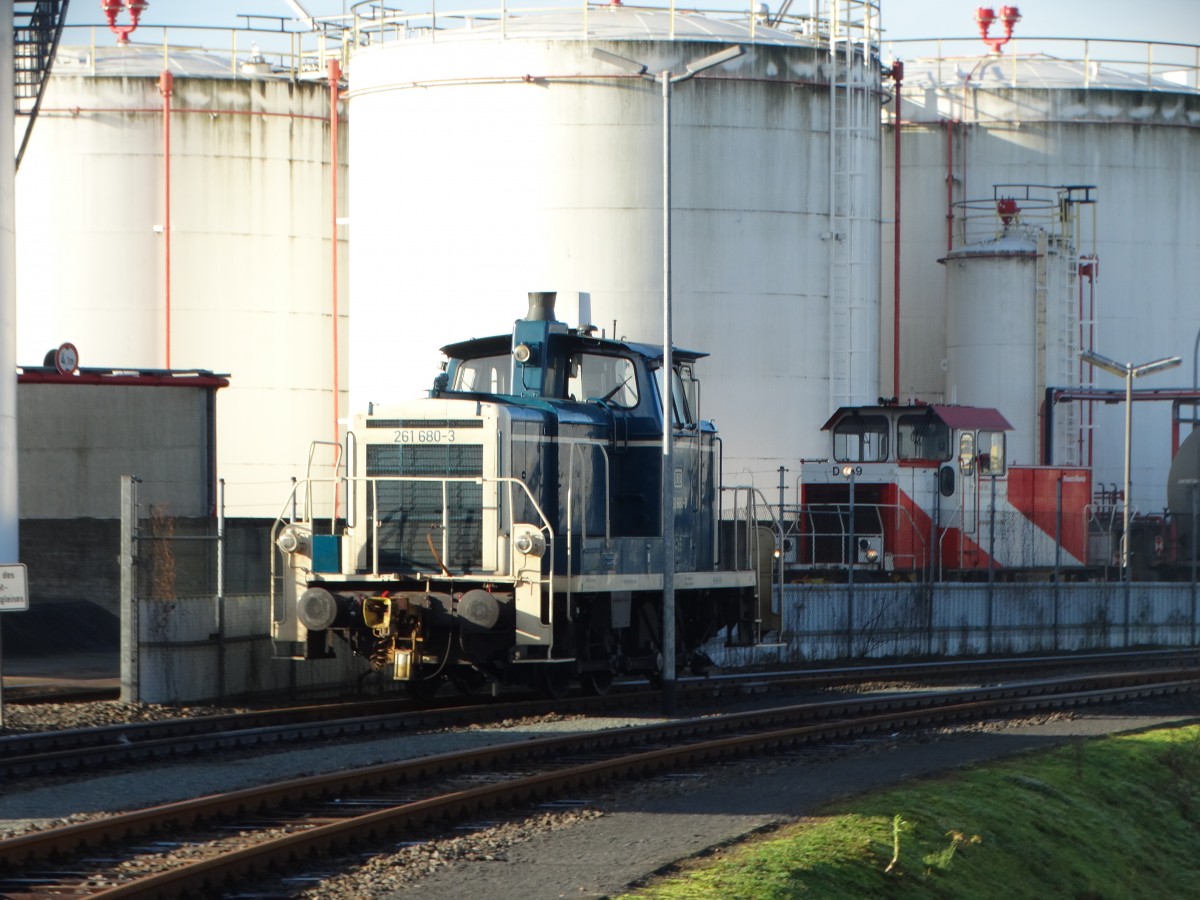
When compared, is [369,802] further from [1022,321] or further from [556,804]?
[1022,321]

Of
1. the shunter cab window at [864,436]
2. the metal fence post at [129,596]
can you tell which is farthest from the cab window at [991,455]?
the metal fence post at [129,596]

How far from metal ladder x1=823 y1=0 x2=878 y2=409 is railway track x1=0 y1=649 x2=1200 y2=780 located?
13042mm

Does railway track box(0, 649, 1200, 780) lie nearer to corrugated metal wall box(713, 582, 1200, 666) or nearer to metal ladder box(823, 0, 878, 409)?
corrugated metal wall box(713, 582, 1200, 666)

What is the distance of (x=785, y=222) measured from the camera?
36.0 meters

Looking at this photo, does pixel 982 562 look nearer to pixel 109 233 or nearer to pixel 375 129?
pixel 375 129

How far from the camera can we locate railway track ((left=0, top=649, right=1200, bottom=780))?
1481cm

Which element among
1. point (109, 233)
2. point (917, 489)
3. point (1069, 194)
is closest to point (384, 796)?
point (917, 489)

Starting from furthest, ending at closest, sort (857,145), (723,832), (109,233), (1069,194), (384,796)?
(1069,194), (109,233), (857,145), (384,796), (723,832)

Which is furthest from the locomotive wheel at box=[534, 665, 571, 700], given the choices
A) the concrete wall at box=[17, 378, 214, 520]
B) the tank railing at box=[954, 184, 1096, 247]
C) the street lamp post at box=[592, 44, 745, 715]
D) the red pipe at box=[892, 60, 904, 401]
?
the tank railing at box=[954, 184, 1096, 247]

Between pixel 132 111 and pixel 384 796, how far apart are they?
105ft

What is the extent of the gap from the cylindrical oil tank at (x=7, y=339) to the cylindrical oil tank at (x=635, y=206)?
524 inches

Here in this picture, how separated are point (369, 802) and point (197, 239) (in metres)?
30.6

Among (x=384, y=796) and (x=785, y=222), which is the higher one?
(x=785, y=222)

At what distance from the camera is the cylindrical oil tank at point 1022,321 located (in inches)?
1750
